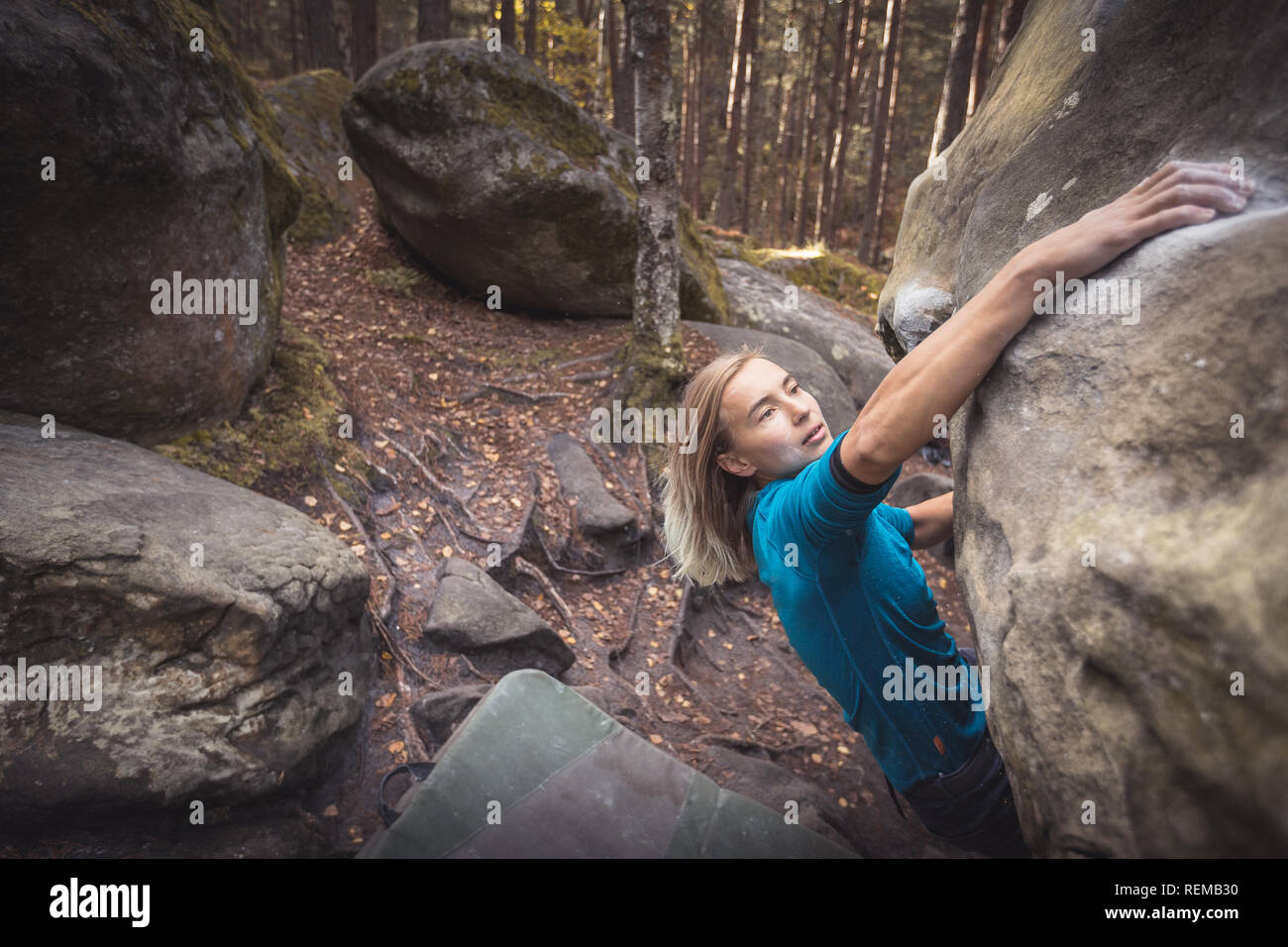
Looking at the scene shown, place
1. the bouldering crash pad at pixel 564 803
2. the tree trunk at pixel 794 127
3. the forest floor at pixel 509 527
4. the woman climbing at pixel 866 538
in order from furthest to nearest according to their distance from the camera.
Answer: the tree trunk at pixel 794 127 → the forest floor at pixel 509 527 → the bouldering crash pad at pixel 564 803 → the woman climbing at pixel 866 538

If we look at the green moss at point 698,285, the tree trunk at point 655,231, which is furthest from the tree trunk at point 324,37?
the tree trunk at point 655,231

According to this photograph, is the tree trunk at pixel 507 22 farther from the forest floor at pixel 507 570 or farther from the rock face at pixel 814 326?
the forest floor at pixel 507 570

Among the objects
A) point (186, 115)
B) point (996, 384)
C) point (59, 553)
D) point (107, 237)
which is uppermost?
point (186, 115)

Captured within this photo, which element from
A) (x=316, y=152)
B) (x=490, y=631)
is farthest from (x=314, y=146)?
(x=490, y=631)

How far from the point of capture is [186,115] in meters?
4.54

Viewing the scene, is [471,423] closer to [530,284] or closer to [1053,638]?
[530,284]

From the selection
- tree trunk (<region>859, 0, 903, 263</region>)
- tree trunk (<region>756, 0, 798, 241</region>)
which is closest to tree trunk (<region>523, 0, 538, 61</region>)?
tree trunk (<region>859, 0, 903, 263</region>)

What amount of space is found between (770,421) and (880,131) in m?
16.2

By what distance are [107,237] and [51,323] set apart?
576 millimetres

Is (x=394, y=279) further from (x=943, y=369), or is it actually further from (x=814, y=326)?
(x=943, y=369)

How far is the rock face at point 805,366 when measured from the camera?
861 cm

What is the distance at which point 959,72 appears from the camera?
1022 centimetres

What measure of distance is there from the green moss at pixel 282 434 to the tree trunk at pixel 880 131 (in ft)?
Result: 44.3
